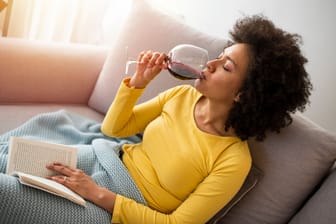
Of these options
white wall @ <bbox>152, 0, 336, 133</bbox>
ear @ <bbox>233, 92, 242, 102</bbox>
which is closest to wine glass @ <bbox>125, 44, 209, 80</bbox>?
ear @ <bbox>233, 92, 242, 102</bbox>

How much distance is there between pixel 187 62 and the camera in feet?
3.83

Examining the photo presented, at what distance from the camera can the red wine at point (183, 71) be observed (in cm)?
115

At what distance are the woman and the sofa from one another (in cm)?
9

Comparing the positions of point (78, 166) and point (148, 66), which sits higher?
point (148, 66)

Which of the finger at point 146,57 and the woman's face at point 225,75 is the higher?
the woman's face at point 225,75

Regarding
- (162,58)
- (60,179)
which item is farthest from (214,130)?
(60,179)

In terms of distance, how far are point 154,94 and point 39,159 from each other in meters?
0.52

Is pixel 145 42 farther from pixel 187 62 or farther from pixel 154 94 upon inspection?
pixel 187 62

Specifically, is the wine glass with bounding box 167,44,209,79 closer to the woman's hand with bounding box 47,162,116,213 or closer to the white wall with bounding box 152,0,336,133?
the woman's hand with bounding box 47,162,116,213

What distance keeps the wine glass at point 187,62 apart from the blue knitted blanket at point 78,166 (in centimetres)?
34

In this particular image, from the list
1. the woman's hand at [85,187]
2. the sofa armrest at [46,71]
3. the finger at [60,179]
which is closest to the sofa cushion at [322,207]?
the woman's hand at [85,187]

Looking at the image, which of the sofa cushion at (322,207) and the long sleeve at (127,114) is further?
the long sleeve at (127,114)

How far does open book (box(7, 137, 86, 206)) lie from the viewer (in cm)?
108

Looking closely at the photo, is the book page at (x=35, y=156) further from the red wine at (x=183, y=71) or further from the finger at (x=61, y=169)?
the red wine at (x=183, y=71)
